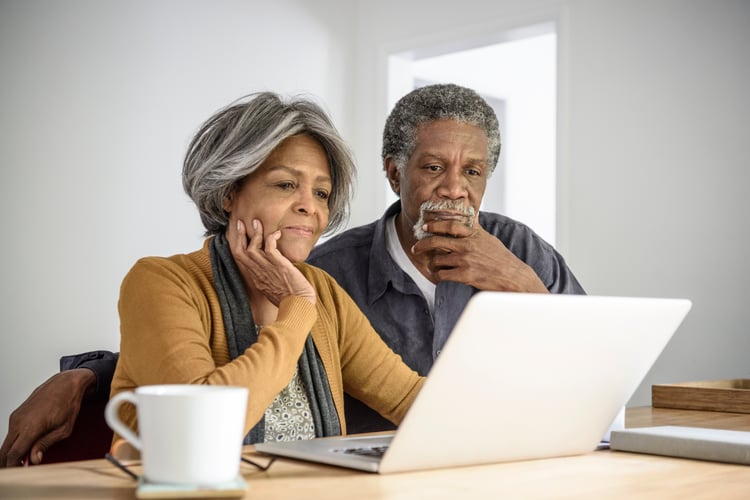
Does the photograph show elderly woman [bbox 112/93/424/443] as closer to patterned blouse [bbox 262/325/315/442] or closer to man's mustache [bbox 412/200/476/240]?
patterned blouse [bbox 262/325/315/442]

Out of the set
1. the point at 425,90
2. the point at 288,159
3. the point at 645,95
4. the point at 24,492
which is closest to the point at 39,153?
the point at 425,90

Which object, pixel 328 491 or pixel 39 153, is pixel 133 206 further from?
pixel 328 491

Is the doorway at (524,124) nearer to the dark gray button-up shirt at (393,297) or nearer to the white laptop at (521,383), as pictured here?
the dark gray button-up shirt at (393,297)

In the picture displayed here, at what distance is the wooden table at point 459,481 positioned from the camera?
82 cm

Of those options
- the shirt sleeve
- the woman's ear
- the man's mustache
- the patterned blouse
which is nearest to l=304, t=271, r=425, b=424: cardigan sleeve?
the patterned blouse

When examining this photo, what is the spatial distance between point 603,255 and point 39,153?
7.17 ft

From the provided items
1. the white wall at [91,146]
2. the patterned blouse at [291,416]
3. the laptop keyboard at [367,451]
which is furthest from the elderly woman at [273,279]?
the white wall at [91,146]

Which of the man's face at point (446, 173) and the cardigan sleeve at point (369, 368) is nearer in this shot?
the cardigan sleeve at point (369, 368)

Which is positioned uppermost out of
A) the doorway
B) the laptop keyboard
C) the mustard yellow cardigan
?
the doorway

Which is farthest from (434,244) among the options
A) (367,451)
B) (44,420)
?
(367,451)

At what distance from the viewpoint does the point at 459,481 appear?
35.0 inches

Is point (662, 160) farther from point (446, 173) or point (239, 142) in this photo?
point (239, 142)

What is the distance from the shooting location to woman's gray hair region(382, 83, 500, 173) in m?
2.20

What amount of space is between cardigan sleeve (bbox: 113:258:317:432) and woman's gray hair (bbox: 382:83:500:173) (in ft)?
→ 2.89
